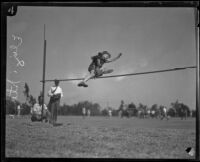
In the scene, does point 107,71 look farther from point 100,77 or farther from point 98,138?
point 98,138

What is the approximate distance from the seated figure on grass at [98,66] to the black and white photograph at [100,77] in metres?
0.01

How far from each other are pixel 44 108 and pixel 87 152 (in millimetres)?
834

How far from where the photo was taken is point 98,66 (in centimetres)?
546

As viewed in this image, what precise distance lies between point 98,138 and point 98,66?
3.12 ft

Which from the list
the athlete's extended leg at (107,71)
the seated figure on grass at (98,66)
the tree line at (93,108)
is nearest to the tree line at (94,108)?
the tree line at (93,108)

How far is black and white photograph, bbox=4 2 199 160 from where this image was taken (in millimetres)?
5352

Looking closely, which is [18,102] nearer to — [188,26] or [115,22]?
[115,22]

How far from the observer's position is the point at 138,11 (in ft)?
17.5

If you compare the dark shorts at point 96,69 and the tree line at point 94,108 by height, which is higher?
the dark shorts at point 96,69

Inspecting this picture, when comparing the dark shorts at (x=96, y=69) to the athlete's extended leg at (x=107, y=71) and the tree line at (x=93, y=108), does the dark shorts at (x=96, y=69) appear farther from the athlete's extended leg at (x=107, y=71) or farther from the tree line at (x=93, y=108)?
the tree line at (x=93, y=108)

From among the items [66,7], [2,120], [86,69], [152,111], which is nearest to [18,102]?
[2,120]

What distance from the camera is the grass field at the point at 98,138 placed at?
5.37 metres

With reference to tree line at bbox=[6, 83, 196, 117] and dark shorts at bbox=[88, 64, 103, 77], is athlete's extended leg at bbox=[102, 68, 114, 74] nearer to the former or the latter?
dark shorts at bbox=[88, 64, 103, 77]

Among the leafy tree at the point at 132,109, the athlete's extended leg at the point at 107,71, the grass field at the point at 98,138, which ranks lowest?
the grass field at the point at 98,138
